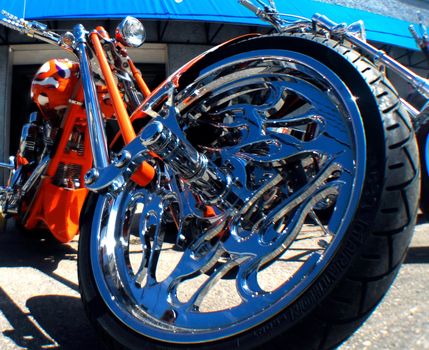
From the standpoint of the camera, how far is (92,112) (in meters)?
1.66

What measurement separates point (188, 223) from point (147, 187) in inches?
9.4

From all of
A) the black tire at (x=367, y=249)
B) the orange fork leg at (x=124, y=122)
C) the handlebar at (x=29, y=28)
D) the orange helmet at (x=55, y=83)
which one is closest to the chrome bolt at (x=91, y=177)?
the orange fork leg at (x=124, y=122)

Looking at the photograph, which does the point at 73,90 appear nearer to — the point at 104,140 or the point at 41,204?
the point at 41,204

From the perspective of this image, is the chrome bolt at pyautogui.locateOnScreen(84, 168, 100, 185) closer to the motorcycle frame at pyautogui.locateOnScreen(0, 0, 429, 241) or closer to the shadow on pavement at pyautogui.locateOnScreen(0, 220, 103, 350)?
the motorcycle frame at pyautogui.locateOnScreen(0, 0, 429, 241)

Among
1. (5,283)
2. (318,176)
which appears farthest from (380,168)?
(5,283)

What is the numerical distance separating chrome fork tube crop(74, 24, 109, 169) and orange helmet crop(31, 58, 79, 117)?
0.60 meters

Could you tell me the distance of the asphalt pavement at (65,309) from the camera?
1.44 m

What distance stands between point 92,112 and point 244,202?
26.5 inches

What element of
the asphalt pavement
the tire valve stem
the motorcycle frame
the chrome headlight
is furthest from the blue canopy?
the tire valve stem

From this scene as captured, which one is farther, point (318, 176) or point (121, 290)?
point (121, 290)

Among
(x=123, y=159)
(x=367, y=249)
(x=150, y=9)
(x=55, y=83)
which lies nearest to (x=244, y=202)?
(x=123, y=159)

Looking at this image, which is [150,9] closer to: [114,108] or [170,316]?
[114,108]

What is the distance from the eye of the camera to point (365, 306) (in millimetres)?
1025

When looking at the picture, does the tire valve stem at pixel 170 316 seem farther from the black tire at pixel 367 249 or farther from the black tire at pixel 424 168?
the black tire at pixel 424 168
